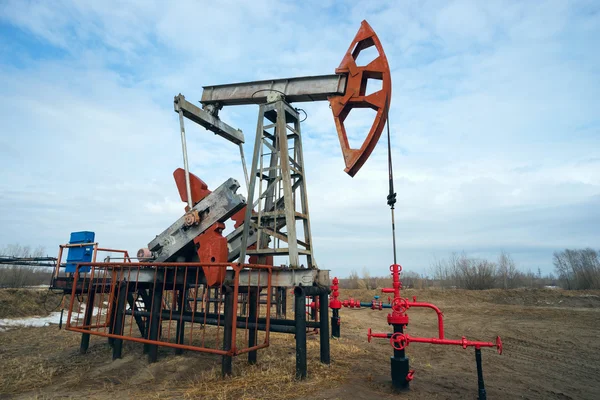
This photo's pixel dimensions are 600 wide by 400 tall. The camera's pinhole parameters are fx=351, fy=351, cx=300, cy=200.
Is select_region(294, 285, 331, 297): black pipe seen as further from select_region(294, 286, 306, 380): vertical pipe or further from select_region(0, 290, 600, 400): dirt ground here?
select_region(0, 290, 600, 400): dirt ground

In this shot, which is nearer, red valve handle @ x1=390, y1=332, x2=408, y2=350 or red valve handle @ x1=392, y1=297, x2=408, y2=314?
red valve handle @ x1=390, y1=332, x2=408, y2=350

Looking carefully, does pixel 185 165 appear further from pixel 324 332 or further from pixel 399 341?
pixel 399 341

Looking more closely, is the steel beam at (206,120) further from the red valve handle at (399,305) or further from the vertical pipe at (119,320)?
the red valve handle at (399,305)

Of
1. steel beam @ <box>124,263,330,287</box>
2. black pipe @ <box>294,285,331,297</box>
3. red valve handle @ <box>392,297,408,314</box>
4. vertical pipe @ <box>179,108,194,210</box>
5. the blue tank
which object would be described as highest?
vertical pipe @ <box>179,108,194,210</box>

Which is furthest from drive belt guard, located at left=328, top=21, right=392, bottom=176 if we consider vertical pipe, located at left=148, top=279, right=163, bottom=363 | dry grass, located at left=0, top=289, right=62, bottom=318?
dry grass, located at left=0, top=289, right=62, bottom=318

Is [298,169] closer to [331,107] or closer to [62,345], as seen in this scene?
[331,107]

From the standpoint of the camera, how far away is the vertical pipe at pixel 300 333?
16.0 feet

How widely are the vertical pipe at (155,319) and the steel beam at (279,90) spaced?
144 inches

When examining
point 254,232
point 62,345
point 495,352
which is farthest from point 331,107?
point 62,345

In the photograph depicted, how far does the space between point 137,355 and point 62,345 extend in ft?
9.57

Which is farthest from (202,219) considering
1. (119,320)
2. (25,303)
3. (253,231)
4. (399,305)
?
(25,303)

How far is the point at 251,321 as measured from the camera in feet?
18.7

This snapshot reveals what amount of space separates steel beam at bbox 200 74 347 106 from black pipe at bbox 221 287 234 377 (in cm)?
346

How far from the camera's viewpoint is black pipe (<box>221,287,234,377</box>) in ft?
15.3
